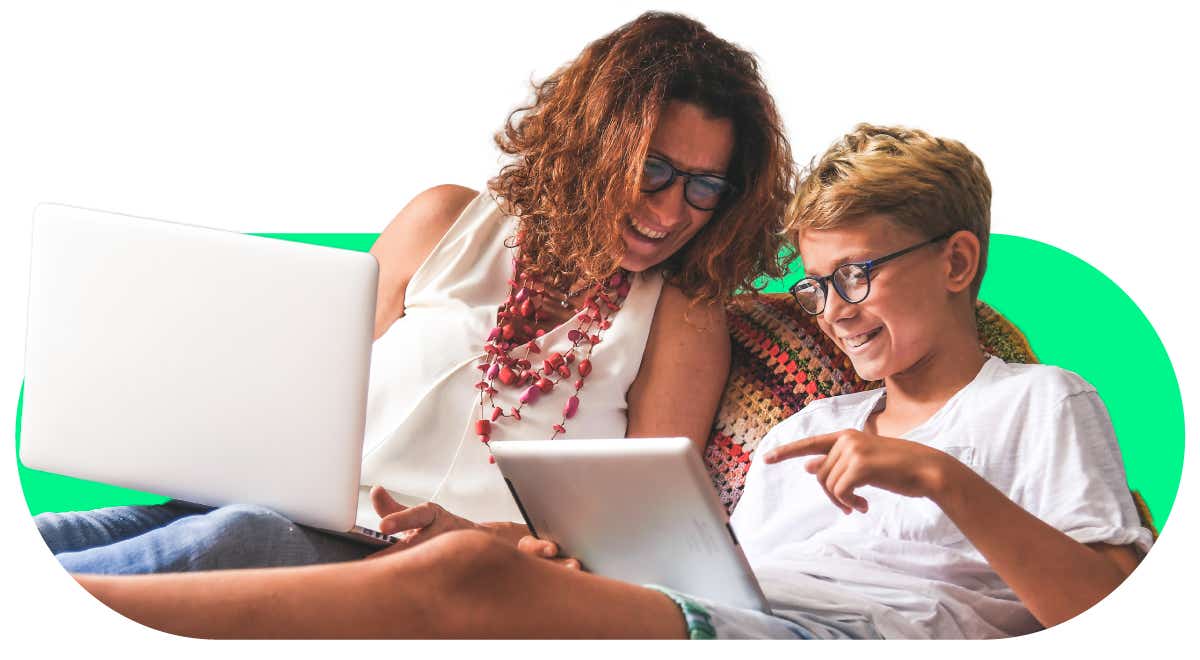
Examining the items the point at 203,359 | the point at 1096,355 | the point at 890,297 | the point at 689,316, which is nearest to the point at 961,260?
the point at 890,297

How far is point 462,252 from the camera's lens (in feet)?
7.74

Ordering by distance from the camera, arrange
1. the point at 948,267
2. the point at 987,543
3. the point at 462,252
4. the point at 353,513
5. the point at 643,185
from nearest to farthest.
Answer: the point at 987,543, the point at 353,513, the point at 948,267, the point at 643,185, the point at 462,252

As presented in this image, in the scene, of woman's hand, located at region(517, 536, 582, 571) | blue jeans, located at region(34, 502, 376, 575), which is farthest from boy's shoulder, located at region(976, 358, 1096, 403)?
blue jeans, located at region(34, 502, 376, 575)

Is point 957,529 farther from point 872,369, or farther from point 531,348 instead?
point 531,348

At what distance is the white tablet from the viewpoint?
158cm

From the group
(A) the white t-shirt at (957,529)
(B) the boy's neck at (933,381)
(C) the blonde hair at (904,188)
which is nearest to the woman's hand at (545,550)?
(A) the white t-shirt at (957,529)

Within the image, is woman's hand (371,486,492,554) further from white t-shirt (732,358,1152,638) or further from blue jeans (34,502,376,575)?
white t-shirt (732,358,1152,638)

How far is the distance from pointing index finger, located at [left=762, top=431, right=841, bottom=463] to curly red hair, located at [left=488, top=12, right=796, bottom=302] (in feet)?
2.26

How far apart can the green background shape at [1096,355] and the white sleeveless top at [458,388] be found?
38cm

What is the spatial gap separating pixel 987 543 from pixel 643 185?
2.88ft

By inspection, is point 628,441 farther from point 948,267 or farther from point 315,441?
point 948,267

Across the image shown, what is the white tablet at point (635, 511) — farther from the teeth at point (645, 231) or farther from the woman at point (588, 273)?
the teeth at point (645, 231)

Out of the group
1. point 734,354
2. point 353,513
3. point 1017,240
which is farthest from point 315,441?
point 1017,240

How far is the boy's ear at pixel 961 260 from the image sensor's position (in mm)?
1979
